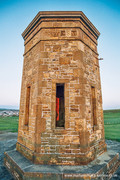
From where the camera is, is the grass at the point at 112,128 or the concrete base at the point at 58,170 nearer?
the concrete base at the point at 58,170

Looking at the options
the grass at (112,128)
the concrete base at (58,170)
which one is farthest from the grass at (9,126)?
the concrete base at (58,170)

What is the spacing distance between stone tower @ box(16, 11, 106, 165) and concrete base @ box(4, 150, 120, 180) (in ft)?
0.78

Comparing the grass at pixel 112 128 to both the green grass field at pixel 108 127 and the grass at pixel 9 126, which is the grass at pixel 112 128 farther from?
the grass at pixel 9 126

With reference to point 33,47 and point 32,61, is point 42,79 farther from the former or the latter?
point 33,47

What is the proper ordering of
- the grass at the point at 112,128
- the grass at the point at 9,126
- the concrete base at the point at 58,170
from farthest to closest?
the grass at the point at 9,126
the grass at the point at 112,128
the concrete base at the point at 58,170

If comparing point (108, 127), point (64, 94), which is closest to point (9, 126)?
point (108, 127)

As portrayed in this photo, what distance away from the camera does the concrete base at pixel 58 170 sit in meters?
3.27

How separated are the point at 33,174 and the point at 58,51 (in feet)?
14.2

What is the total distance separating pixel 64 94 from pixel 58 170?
2471 mm

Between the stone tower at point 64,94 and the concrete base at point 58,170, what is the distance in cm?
24

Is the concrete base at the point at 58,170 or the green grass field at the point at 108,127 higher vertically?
the concrete base at the point at 58,170

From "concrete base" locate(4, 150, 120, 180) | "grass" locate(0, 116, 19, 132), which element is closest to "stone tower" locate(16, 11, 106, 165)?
"concrete base" locate(4, 150, 120, 180)

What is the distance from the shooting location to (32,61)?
523cm

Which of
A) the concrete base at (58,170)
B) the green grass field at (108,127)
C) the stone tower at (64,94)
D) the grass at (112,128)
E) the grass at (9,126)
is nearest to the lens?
the concrete base at (58,170)
